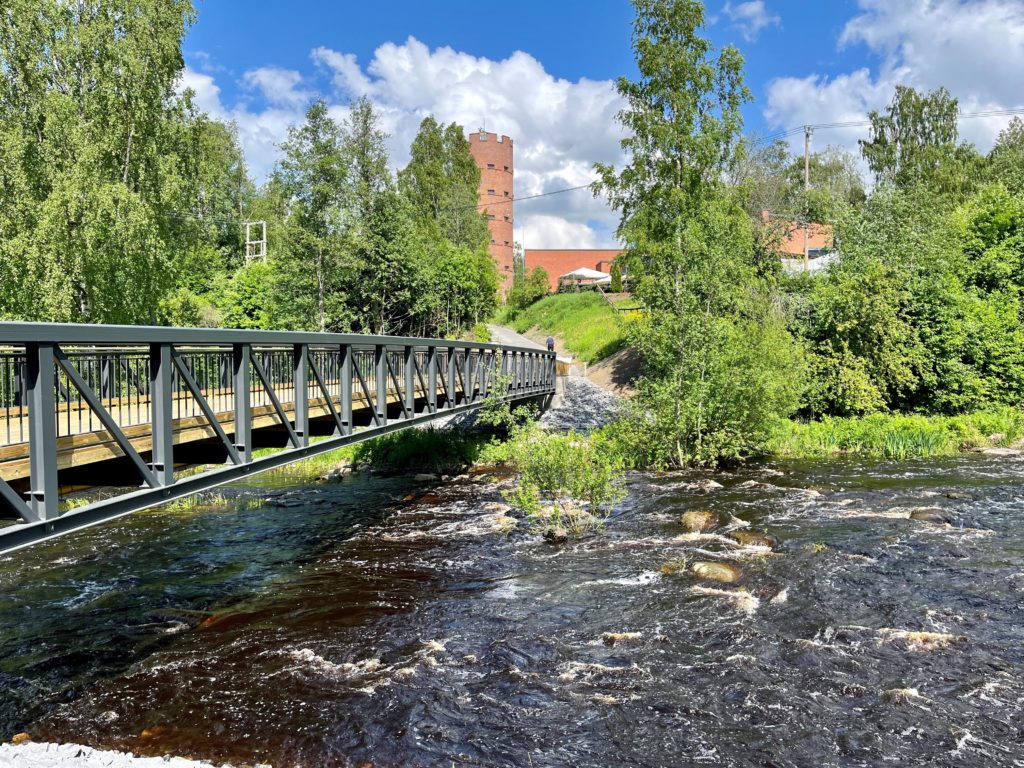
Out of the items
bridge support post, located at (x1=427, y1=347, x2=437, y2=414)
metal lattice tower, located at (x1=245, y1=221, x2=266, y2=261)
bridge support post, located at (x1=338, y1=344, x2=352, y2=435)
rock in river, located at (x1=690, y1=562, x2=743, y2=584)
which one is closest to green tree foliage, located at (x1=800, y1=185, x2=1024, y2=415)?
bridge support post, located at (x1=427, y1=347, x2=437, y2=414)

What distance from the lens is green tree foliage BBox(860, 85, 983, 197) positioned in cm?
4256

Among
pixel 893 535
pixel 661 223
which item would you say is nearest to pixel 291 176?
pixel 661 223

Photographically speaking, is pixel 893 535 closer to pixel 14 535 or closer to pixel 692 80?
pixel 14 535

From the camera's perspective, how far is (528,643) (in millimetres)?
8422

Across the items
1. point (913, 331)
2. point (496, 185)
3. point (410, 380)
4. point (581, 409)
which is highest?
point (496, 185)

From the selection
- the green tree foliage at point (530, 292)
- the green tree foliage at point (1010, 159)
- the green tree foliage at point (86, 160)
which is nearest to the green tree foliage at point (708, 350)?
the green tree foliage at point (86, 160)

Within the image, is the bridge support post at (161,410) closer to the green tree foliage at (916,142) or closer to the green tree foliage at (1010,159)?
the green tree foliage at (1010,159)

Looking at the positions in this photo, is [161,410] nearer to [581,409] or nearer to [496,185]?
[581,409]

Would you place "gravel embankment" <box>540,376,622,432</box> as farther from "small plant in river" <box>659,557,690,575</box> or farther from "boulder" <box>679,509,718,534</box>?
"small plant in river" <box>659,557,690,575</box>

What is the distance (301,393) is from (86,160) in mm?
14435

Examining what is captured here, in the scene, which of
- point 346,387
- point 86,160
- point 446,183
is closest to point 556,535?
point 346,387

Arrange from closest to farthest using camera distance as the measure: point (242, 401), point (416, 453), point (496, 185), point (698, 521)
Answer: point (242, 401), point (698, 521), point (416, 453), point (496, 185)

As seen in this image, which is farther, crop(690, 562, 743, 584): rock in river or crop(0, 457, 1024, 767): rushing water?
crop(690, 562, 743, 584): rock in river

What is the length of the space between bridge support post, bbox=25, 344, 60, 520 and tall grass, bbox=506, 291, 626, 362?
26933 mm
